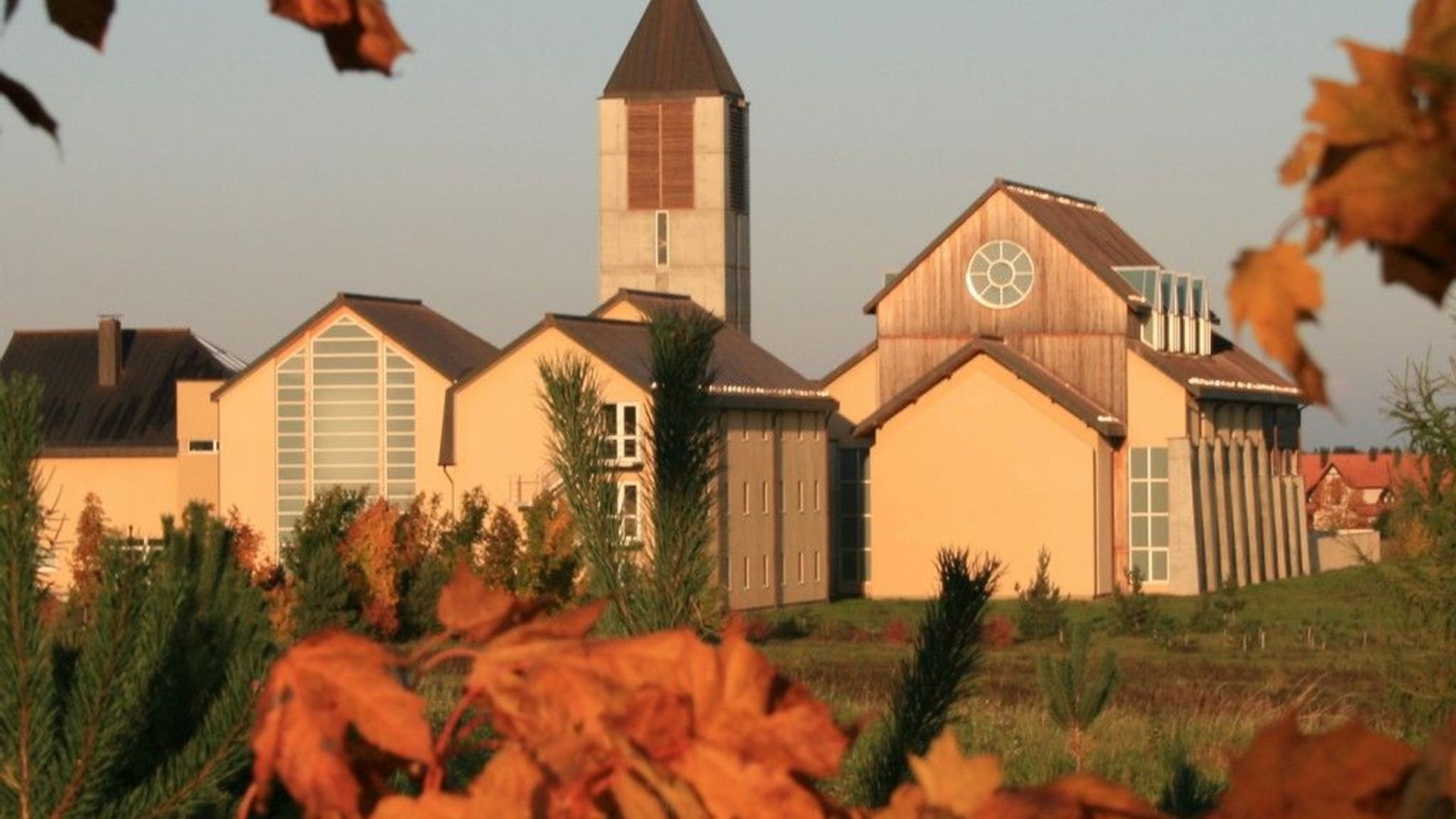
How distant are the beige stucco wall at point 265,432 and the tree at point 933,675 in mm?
49575

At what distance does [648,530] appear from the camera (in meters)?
4.21

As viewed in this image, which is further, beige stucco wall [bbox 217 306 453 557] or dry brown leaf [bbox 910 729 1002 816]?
beige stucco wall [bbox 217 306 453 557]

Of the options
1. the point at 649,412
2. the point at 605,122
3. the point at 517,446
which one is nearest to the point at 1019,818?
the point at 649,412

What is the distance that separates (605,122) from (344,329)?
92.6 feet

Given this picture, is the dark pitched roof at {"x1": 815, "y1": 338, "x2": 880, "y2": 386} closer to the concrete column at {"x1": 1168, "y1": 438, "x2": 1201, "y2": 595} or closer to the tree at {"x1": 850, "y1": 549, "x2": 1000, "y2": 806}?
the concrete column at {"x1": 1168, "y1": 438, "x2": 1201, "y2": 595}

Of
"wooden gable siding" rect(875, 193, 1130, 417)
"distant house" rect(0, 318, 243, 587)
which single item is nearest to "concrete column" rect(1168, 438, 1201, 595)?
"wooden gable siding" rect(875, 193, 1130, 417)

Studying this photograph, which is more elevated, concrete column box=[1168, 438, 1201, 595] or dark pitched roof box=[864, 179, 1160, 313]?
dark pitched roof box=[864, 179, 1160, 313]

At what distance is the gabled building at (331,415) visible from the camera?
5362 cm

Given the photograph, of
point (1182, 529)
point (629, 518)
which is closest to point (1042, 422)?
point (1182, 529)

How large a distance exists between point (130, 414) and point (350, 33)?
210 ft

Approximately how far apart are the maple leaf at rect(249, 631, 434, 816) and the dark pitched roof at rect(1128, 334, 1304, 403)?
5173 cm

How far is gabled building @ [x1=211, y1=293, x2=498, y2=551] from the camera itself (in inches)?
2111

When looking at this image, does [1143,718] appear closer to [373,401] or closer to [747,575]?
[747,575]

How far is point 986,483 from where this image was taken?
54.0 metres
